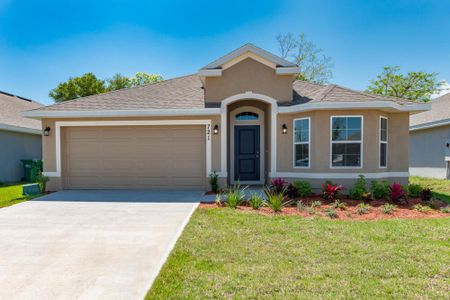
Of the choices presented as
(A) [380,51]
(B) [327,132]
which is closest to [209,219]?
(B) [327,132]

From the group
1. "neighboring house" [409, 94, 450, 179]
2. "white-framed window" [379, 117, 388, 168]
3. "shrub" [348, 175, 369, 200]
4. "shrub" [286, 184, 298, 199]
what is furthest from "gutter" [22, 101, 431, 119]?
"neighboring house" [409, 94, 450, 179]

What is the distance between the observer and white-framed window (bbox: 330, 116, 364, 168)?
9078 millimetres

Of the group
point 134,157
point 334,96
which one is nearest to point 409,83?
point 334,96

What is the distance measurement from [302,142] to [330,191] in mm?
2051

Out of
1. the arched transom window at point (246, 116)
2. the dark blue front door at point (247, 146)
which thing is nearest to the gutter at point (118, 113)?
the arched transom window at point (246, 116)

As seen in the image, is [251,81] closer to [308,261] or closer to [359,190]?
[359,190]

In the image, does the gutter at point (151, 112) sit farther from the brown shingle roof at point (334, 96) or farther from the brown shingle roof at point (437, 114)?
the brown shingle roof at point (437, 114)

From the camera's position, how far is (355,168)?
30.0 feet

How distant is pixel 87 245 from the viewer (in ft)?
15.9

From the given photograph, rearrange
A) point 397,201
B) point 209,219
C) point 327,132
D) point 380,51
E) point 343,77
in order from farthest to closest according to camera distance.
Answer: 1. point 343,77
2. point 380,51
3. point 327,132
4. point 397,201
5. point 209,219

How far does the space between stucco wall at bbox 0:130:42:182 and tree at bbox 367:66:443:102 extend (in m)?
34.4

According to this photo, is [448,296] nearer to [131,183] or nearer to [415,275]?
[415,275]

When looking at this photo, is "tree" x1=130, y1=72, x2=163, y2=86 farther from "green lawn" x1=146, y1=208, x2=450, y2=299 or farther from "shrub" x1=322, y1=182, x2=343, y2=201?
"green lawn" x1=146, y1=208, x2=450, y2=299

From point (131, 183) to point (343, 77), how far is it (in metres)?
24.4
